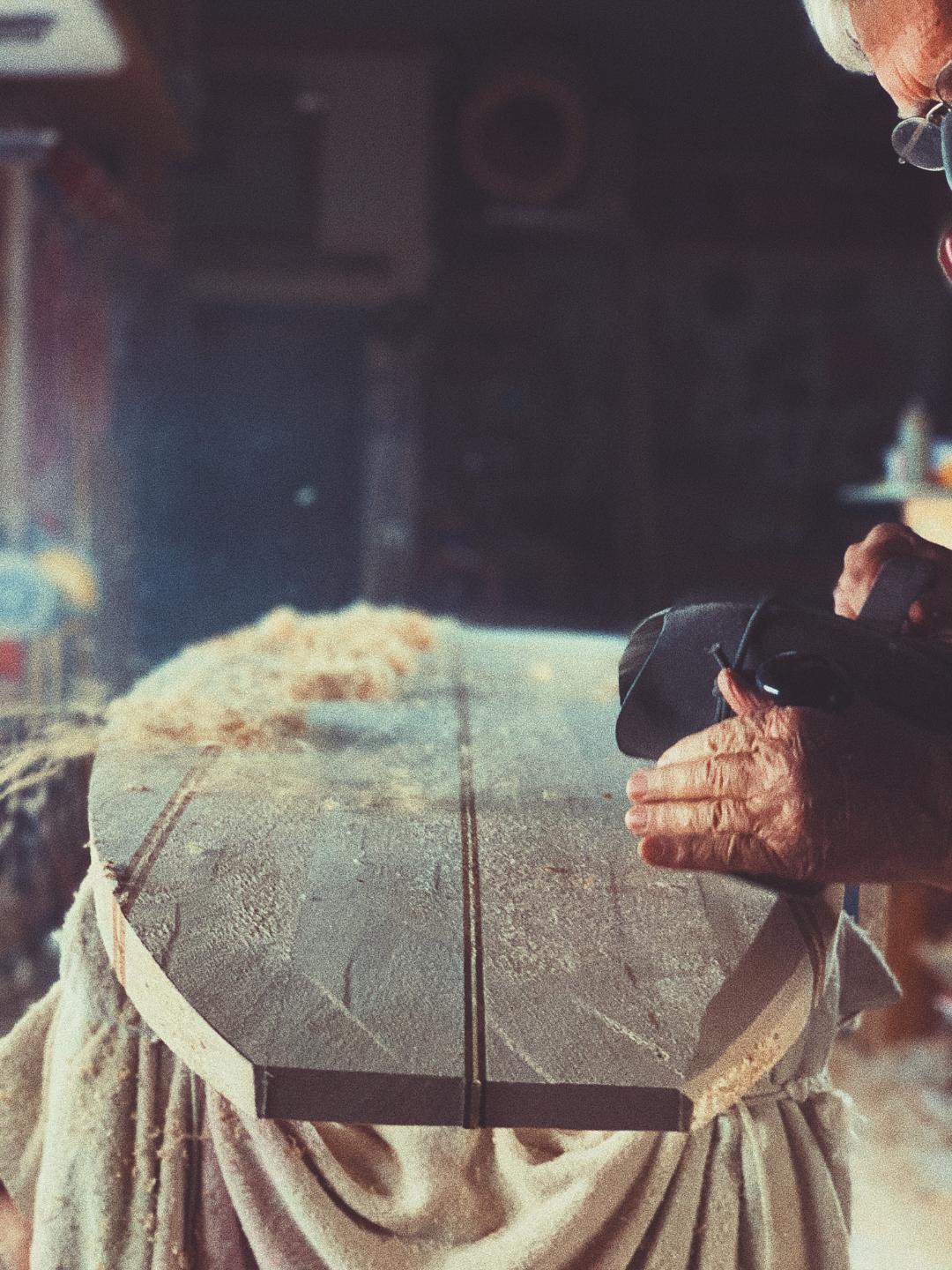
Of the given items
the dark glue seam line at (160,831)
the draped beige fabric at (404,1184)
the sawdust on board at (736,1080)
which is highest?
the dark glue seam line at (160,831)

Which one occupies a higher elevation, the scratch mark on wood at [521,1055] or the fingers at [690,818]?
the fingers at [690,818]

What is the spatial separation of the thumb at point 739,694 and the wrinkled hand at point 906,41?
30.2 inches

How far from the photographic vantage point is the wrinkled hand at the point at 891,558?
129 cm

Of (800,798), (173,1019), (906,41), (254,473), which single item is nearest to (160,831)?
(173,1019)

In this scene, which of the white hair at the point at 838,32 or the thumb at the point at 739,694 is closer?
the thumb at the point at 739,694

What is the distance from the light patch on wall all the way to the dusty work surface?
10.5ft

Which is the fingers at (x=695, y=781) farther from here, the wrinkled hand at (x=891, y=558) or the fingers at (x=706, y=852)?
the wrinkled hand at (x=891, y=558)

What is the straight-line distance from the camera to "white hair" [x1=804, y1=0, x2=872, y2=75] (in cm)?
133

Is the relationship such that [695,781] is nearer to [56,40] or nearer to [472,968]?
[472,968]

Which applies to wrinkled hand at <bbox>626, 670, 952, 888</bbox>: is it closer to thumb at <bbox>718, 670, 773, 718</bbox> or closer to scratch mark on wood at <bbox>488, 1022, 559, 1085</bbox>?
thumb at <bbox>718, 670, 773, 718</bbox>

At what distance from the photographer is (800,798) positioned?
0.83m

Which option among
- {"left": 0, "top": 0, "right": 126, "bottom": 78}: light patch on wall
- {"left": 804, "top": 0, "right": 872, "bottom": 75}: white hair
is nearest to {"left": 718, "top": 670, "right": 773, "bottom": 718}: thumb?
{"left": 804, "top": 0, "right": 872, "bottom": 75}: white hair

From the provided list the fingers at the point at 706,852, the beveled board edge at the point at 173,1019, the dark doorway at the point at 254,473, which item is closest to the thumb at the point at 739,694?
the fingers at the point at 706,852

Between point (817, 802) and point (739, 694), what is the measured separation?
145mm
